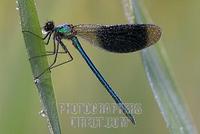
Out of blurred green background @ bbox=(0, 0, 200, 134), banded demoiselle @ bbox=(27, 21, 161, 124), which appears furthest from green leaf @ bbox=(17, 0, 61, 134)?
banded demoiselle @ bbox=(27, 21, 161, 124)

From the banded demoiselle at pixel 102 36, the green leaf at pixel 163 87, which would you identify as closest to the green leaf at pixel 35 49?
the green leaf at pixel 163 87

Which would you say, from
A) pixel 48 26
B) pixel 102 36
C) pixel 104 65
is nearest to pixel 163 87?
pixel 48 26

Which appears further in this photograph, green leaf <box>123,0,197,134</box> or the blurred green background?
the blurred green background

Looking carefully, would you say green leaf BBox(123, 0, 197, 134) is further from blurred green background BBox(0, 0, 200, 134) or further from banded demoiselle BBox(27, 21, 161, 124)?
blurred green background BBox(0, 0, 200, 134)

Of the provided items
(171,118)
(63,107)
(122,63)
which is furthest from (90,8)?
(171,118)

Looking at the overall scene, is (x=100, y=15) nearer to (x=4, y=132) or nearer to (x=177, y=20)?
(x=177, y=20)

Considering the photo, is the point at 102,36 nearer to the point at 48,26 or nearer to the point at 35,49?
the point at 48,26

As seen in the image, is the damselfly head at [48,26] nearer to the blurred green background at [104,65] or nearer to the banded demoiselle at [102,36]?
the banded demoiselle at [102,36]
